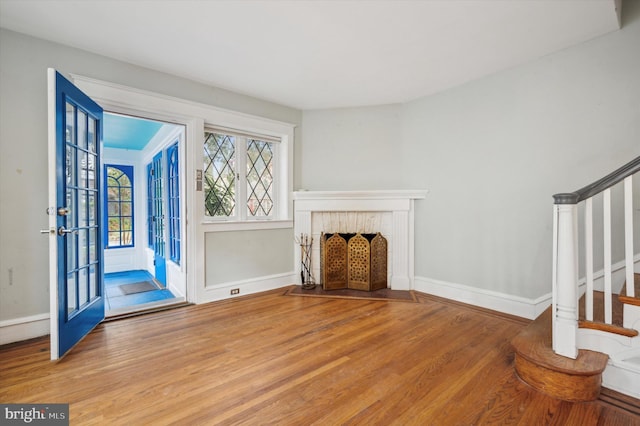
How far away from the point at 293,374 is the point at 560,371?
157cm

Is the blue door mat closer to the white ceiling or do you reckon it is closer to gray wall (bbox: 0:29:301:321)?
gray wall (bbox: 0:29:301:321)

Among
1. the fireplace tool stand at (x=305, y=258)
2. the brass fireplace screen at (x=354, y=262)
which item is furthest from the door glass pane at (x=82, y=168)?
the brass fireplace screen at (x=354, y=262)

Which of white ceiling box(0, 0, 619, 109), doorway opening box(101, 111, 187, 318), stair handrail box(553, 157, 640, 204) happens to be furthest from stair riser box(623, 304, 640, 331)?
doorway opening box(101, 111, 187, 318)

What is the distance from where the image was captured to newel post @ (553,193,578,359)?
173 cm

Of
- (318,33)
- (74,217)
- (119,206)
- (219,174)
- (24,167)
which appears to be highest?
(318,33)

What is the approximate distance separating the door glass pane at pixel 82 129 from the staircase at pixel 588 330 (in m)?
3.59

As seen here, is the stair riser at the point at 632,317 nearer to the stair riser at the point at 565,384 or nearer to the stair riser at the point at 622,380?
the stair riser at the point at 622,380

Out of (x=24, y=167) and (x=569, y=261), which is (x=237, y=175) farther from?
(x=569, y=261)

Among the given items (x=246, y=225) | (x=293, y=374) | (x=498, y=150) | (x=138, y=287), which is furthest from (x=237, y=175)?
(x=498, y=150)

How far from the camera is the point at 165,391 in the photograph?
1699 millimetres

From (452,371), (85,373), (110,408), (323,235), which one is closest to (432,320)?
(452,371)

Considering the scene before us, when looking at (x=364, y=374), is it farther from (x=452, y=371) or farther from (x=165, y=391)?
(x=165, y=391)

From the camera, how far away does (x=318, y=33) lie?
2328mm

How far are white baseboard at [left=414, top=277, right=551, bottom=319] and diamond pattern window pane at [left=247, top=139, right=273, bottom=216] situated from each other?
227cm
